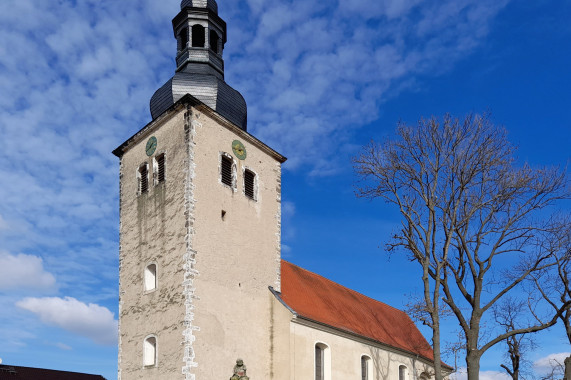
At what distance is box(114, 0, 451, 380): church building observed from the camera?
745 inches

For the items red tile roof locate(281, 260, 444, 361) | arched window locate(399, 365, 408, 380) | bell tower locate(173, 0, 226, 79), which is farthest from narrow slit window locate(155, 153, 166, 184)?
arched window locate(399, 365, 408, 380)

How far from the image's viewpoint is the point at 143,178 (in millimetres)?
21984

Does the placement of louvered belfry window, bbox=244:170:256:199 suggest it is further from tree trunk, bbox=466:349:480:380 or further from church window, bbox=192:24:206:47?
tree trunk, bbox=466:349:480:380

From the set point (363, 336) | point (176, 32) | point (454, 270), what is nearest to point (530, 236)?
point (454, 270)

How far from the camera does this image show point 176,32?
23.8m

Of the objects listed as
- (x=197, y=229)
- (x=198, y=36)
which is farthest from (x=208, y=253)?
(x=198, y=36)

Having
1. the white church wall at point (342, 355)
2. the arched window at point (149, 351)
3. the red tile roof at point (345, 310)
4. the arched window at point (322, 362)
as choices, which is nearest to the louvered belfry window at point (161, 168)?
the arched window at point (149, 351)

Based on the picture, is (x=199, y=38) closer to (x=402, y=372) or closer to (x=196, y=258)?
(x=196, y=258)

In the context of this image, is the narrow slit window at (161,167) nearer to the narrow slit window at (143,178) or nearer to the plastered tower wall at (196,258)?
the plastered tower wall at (196,258)

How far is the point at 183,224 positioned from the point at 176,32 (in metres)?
8.82

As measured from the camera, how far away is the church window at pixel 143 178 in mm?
21703

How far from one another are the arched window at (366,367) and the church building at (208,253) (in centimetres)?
4

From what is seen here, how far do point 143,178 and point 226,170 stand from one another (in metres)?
3.22

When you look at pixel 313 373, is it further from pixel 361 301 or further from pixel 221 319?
pixel 361 301
